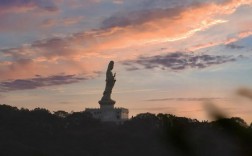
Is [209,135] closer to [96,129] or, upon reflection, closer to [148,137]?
[148,137]

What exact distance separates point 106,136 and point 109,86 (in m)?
22.8

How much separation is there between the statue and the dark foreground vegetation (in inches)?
399

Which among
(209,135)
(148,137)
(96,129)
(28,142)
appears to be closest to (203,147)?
(209,135)

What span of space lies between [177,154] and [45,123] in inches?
1127

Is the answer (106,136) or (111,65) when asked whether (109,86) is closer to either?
(111,65)

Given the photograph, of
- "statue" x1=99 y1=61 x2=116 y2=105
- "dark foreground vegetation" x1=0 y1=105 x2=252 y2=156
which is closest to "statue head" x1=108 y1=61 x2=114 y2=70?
"statue" x1=99 y1=61 x2=116 y2=105

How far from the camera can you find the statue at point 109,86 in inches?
4515

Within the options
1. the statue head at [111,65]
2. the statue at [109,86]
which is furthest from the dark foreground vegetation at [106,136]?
the statue head at [111,65]

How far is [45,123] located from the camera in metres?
97.1

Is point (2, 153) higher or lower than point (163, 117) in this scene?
lower

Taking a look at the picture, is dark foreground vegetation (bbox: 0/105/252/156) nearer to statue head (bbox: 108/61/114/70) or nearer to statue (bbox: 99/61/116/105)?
statue (bbox: 99/61/116/105)

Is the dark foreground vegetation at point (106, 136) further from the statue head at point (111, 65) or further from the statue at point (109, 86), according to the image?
the statue head at point (111, 65)

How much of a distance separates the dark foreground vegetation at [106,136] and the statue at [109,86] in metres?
10.1

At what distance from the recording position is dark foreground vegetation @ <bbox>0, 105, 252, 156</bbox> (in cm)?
8194
